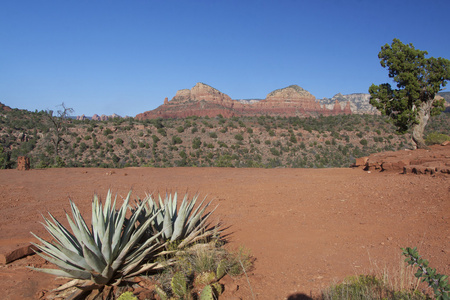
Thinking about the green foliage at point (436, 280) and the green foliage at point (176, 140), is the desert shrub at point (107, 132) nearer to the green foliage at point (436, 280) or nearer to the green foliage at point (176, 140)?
the green foliage at point (176, 140)

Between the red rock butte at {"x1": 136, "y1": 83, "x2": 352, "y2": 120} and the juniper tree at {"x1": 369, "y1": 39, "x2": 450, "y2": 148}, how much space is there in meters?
80.6

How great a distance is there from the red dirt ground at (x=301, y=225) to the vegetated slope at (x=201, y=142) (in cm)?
1900

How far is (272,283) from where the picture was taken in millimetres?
3945

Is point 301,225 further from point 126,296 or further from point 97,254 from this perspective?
point 97,254

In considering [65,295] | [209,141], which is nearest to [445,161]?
[65,295]

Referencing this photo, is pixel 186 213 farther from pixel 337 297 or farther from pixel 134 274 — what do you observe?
pixel 337 297

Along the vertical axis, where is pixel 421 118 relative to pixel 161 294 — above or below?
above

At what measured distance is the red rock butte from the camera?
102m

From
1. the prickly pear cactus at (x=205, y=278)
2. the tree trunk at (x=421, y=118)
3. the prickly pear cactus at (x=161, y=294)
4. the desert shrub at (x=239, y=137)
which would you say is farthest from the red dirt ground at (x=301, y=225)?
the desert shrub at (x=239, y=137)

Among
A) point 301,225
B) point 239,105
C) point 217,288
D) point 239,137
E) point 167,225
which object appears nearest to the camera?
point 217,288

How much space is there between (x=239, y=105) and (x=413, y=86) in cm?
10303

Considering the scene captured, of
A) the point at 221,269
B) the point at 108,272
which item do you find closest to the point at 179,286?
the point at 221,269

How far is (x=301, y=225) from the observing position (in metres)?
6.35

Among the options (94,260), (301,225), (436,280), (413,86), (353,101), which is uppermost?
(353,101)
